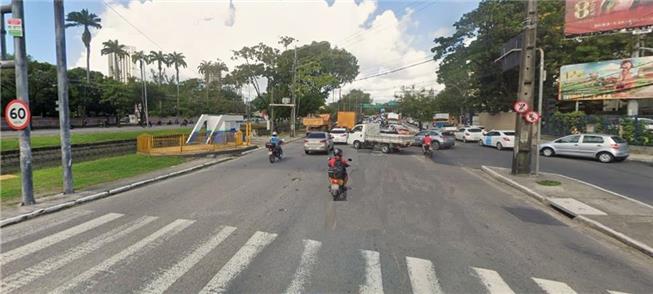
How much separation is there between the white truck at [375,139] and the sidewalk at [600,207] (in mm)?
10686

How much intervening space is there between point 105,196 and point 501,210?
10922 millimetres

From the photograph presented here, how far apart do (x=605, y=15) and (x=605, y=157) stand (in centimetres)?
1622

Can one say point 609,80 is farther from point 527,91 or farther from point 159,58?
point 159,58

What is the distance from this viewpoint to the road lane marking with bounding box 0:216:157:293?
4.52 m

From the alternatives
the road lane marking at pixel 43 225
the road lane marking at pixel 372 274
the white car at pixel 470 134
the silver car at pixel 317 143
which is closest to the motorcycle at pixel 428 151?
the silver car at pixel 317 143

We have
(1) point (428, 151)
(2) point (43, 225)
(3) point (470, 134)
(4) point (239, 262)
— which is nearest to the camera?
(4) point (239, 262)

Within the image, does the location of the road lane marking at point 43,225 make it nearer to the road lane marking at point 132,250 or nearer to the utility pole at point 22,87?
the utility pole at point 22,87

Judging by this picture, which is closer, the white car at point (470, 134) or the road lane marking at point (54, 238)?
the road lane marking at point (54, 238)

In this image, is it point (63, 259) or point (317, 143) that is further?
point (317, 143)

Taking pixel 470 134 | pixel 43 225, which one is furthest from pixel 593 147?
pixel 43 225

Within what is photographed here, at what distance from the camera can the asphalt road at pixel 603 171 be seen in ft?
37.7

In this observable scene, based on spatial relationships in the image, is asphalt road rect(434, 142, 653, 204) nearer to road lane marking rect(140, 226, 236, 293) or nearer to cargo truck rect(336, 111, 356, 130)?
road lane marking rect(140, 226, 236, 293)

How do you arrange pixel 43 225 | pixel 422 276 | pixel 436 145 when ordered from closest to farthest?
pixel 422 276
pixel 43 225
pixel 436 145

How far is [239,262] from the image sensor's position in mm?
5176
